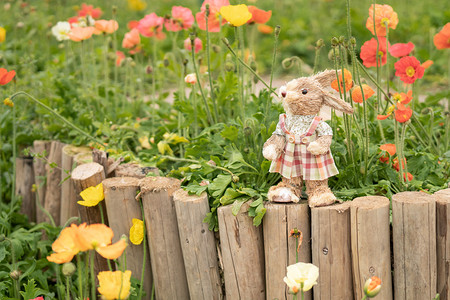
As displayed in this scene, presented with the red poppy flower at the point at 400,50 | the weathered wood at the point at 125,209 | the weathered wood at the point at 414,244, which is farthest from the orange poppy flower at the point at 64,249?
the red poppy flower at the point at 400,50

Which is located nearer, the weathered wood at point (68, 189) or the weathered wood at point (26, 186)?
the weathered wood at point (68, 189)

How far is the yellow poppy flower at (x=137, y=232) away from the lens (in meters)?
2.04

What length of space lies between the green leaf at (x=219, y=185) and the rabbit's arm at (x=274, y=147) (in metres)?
0.22

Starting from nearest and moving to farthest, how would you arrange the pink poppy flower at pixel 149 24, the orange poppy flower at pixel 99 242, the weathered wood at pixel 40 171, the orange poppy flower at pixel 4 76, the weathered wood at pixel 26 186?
the orange poppy flower at pixel 99 242, the orange poppy flower at pixel 4 76, the pink poppy flower at pixel 149 24, the weathered wood at pixel 40 171, the weathered wood at pixel 26 186

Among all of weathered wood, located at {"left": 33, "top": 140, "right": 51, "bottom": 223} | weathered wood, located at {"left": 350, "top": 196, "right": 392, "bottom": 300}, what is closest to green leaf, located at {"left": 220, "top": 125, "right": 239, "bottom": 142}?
weathered wood, located at {"left": 350, "top": 196, "right": 392, "bottom": 300}

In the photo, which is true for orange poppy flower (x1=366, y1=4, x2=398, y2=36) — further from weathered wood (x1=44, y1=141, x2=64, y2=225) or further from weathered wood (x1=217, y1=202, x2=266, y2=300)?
weathered wood (x1=44, y1=141, x2=64, y2=225)

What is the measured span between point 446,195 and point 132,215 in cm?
107

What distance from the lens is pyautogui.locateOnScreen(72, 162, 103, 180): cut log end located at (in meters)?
2.18

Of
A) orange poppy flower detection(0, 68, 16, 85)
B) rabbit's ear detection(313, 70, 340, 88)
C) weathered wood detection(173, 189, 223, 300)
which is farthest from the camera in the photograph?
orange poppy flower detection(0, 68, 16, 85)

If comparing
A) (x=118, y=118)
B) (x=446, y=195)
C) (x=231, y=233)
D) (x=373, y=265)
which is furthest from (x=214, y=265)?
(x=118, y=118)

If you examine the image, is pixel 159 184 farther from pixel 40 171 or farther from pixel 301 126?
pixel 40 171

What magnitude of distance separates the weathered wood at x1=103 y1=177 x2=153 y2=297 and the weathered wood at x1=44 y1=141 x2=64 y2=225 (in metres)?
0.60

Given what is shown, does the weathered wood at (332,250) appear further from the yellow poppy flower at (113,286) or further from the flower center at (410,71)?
the yellow poppy flower at (113,286)

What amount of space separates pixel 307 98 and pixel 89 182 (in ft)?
2.96
